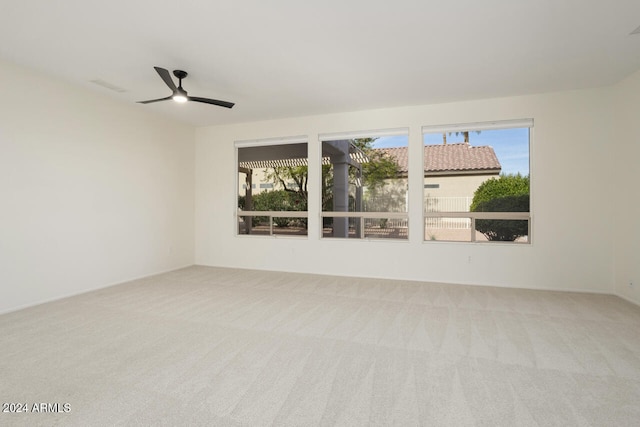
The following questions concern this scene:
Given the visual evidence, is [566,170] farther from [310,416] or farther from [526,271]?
[310,416]

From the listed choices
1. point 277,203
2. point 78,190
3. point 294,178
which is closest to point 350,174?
point 294,178

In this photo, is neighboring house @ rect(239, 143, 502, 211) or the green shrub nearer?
neighboring house @ rect(239, 143, 502, 211)

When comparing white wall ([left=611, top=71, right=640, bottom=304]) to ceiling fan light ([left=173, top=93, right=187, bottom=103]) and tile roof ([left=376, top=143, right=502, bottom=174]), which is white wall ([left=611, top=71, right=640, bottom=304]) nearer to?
tile roof ([left=376, top=143, right=502, bottom=174])

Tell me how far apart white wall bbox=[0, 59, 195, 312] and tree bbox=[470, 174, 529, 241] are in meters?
5.40

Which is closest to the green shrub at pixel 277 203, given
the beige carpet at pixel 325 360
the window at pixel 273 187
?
the window at pixel 273 187

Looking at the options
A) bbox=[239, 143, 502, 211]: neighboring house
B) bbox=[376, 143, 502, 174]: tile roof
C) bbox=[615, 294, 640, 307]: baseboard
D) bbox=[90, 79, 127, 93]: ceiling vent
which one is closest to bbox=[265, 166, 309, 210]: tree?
bbox=[239, 143, 502, 211]: neighboring house

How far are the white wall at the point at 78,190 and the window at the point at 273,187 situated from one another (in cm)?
124

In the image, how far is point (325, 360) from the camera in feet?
8.04

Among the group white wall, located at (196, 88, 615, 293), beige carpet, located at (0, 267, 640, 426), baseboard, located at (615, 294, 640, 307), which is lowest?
beige carpet, located at (0, 267, 640, 426)

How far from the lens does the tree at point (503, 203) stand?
15.5ft

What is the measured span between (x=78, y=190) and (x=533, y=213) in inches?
255

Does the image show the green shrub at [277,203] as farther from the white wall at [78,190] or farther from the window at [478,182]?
the window at [478,182]

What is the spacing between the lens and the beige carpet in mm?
1835

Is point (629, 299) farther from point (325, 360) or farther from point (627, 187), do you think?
point (325, 360)
